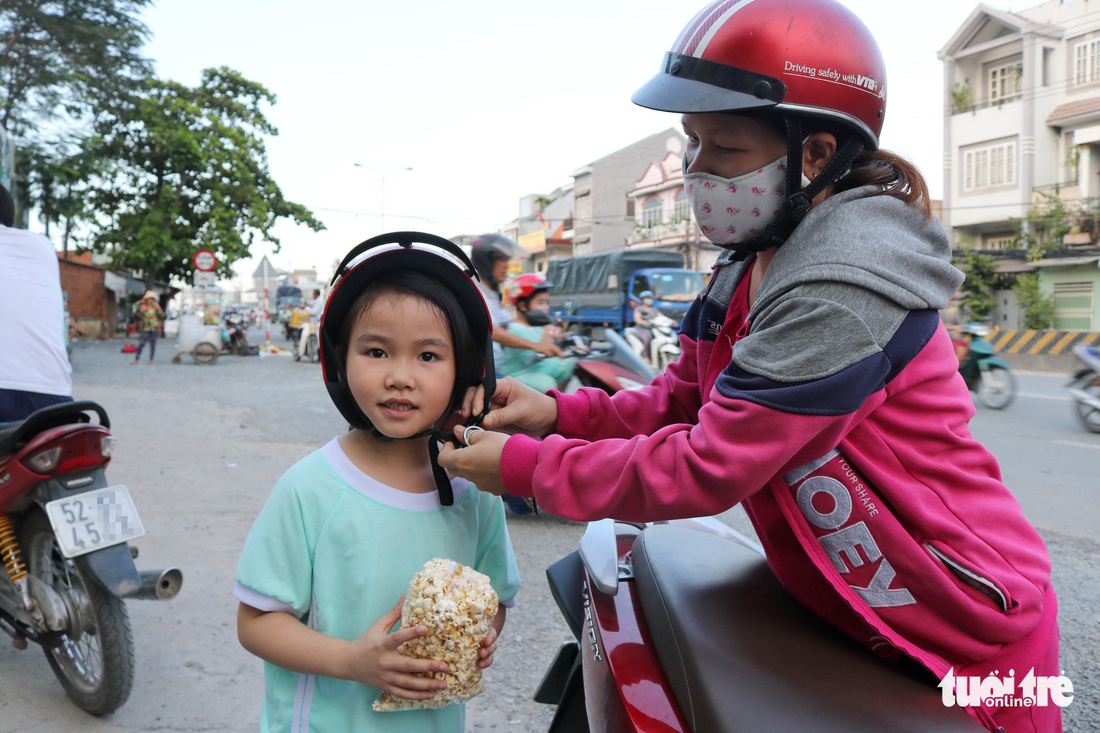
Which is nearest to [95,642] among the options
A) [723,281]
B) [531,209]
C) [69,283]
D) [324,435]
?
[723,281]

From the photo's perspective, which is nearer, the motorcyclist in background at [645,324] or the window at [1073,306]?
the motorcyclist in background at [645,324]

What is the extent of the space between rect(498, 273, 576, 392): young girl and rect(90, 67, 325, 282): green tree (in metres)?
27.2

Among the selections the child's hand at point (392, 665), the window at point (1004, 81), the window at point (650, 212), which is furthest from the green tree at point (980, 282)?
the child's hand at point (392, 665)

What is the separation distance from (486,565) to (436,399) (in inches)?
14.5

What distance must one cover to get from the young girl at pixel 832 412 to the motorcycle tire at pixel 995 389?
1040 cm

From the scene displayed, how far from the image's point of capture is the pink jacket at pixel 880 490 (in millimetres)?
1279

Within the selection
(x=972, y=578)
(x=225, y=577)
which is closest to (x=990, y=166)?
(x=225, y=577)

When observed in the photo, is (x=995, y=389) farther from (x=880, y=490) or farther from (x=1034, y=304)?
(x=1034, y=304)

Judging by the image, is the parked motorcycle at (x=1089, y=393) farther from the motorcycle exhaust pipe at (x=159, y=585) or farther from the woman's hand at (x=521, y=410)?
the motorcycle exhaust pipe at (x=159, y=585)

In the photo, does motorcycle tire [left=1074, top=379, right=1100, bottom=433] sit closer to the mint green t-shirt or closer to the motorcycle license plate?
the motorcycle license plate

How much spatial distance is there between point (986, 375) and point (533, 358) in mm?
7502

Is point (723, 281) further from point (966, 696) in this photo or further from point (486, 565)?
point (966, 696)

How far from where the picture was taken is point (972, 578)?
1.30 m

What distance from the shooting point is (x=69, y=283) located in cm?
3014
